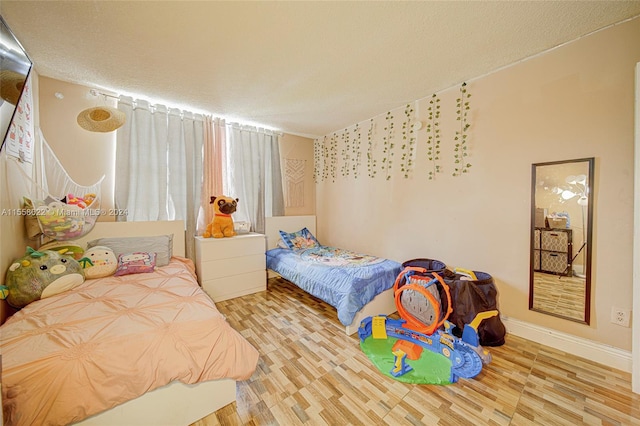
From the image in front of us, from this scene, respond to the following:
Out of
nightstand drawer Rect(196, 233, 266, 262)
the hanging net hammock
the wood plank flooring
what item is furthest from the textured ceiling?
the wood plank flooring

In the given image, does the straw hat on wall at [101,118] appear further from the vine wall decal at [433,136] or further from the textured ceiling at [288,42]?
the vine wall decal at [433,136]

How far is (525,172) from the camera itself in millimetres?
2021

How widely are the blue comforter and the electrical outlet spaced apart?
1.52 metres

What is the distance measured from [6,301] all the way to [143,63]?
1.98 m

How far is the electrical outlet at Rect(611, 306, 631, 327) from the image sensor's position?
162 centimetres

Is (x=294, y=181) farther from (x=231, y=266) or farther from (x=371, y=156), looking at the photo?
(x=231, y=266)

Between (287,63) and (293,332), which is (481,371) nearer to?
(293,332)

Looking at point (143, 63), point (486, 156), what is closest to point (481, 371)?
point (486, 156)

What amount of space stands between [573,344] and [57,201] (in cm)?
435

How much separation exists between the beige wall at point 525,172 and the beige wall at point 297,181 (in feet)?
5.25

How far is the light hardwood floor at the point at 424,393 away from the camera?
4.29ft

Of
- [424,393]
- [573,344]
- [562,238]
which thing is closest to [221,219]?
[424,393]

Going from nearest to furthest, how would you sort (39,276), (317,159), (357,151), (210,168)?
1. (39,276)
2. (210,168)
3. (357,151)
4. (317,159)

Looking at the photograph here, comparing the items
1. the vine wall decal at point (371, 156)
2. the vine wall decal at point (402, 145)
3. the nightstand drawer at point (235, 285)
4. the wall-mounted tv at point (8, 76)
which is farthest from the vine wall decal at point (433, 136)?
the wall-mounted tv at point (8, 76)
